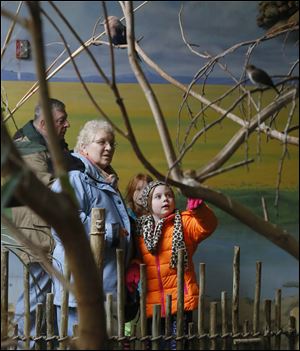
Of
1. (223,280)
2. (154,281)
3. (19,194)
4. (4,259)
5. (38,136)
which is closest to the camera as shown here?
(19,194)

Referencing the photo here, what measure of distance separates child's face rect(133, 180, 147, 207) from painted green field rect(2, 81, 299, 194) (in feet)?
2.60

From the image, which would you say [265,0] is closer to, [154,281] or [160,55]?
[160,55]

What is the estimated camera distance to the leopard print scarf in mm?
2949

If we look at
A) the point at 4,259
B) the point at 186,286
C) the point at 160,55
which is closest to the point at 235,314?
the point at 186,286

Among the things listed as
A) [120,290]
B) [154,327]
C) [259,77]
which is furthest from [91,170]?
[259,77]

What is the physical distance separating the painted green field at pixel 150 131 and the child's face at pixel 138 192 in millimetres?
794

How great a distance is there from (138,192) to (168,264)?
405 mm

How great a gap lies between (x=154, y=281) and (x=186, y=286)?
107 millimetres

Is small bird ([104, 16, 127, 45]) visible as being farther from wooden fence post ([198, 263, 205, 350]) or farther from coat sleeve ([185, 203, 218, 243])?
wooden fence post ([198, 263, 205, 350])

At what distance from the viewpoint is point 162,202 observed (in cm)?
303

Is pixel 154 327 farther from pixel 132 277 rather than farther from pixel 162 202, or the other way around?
pixel 162 202

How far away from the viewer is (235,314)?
255 cm

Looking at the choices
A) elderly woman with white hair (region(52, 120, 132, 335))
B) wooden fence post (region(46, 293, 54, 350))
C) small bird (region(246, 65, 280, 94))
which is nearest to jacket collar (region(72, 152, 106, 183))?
elderly woman with white hair (region(52, 120, 132, 335))

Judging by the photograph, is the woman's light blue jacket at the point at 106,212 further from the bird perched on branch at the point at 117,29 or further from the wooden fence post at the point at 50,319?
the bird perched on branch at the point at 117,29
